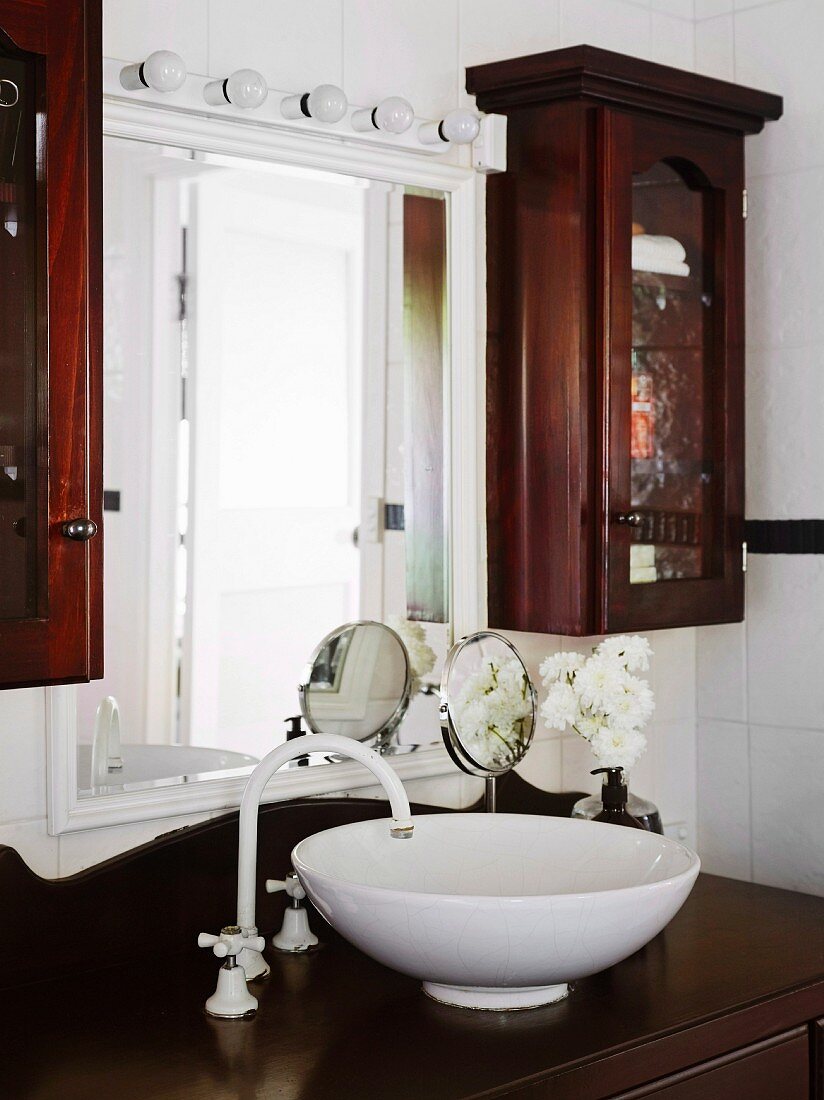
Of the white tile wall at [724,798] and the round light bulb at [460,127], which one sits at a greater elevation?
the round light bulb at [460,127]

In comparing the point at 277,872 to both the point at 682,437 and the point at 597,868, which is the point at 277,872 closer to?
the point at 597,868

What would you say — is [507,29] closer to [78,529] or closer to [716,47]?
[716,47]

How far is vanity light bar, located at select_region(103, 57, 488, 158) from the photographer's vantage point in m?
1.49

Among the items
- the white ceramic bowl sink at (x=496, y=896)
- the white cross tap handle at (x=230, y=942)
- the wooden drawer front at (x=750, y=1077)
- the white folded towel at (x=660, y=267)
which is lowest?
the wooden drawer front at (x=750, y=1077)

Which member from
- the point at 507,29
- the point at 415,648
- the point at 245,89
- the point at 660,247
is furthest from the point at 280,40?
the point at 415,648

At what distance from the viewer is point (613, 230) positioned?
1.80 m

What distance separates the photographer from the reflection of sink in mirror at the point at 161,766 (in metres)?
1.57

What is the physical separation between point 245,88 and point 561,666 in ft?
2.81

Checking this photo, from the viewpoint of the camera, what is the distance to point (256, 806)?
1.50m

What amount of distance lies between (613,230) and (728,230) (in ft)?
0.86

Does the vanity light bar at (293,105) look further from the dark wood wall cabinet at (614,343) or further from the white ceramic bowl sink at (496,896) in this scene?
the white ceramic bowl sink at (496,896)

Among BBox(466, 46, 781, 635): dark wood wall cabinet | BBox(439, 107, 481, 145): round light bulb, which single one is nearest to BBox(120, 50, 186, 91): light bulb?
BBox(439, 107, 481, 145): round light bulb

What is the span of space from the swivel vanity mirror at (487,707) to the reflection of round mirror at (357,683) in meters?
0.08

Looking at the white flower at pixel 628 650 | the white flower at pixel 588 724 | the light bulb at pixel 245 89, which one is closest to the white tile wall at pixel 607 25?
the light bulb at pixel 245 89
